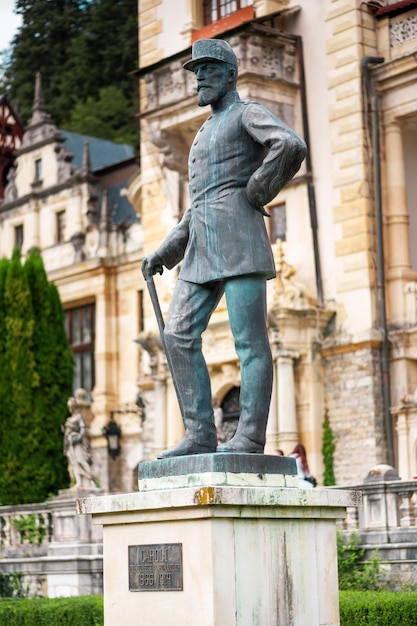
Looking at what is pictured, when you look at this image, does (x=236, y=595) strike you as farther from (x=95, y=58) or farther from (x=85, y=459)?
(x=95, y=58)

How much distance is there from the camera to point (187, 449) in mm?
8008

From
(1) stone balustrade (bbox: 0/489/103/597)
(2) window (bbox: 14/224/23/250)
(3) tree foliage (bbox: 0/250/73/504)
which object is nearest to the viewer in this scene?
(1) stone balustrade (bbox: 0/489/103/597)

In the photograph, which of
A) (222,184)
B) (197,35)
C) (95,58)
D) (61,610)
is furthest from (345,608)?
(95,58)

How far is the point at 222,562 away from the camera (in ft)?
24.4

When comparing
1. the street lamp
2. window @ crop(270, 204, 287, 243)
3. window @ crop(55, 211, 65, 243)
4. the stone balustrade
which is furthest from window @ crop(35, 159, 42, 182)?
the stone balustrade

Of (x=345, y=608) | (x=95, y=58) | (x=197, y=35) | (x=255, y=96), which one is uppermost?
(x=95, y=58)

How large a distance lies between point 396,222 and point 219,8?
6.53 metres

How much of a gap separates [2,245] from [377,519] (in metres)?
24.2

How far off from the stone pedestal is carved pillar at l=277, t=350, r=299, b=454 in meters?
15.4

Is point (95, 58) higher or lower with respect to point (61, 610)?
higher

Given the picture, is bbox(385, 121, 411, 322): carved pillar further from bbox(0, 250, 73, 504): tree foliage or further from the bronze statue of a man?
the bronze statue of a man

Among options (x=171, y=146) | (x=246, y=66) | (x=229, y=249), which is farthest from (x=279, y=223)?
(x=229, y=249)

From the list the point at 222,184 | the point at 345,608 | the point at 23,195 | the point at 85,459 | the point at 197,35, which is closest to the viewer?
the point at 222,184

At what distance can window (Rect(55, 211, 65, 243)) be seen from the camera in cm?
3691
